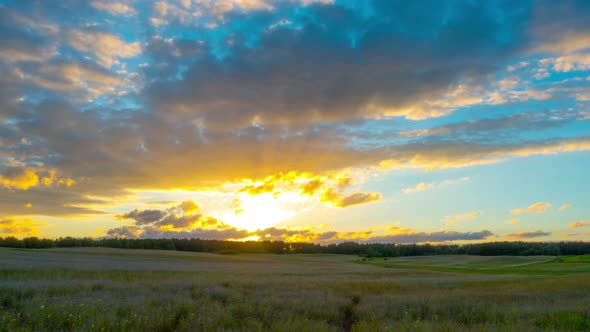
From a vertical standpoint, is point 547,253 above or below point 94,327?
below

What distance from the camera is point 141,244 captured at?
3999 inches

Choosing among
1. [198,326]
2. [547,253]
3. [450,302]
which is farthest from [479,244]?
[198,326]

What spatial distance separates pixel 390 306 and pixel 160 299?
24.0 feet

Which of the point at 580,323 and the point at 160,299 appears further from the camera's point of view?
the point at 160,299

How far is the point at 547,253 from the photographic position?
101875 mm

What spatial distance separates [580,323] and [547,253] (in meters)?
110

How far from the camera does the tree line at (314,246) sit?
291 ft

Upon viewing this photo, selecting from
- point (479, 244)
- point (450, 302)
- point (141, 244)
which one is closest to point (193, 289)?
point (450, 302)

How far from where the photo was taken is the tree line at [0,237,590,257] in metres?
88.8

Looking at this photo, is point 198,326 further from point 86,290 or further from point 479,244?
point 479,244

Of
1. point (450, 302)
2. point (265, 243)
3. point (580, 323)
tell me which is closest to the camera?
point (580, 323)

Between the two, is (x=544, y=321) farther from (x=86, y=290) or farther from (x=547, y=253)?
(x=547, y=253)

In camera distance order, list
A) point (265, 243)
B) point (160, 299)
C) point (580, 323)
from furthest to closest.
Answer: point (265, 243), point (160, 299), point (580, 323)

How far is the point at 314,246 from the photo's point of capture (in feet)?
493
